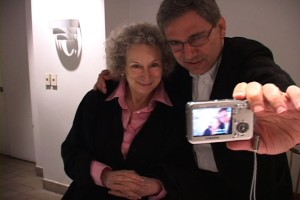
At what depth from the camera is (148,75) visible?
1.22m

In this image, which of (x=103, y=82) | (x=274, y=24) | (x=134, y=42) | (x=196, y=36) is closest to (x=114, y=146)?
(x=103, y=82)

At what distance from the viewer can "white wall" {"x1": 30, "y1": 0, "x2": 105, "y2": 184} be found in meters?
2.49

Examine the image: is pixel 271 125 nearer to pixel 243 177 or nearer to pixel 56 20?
pixel 243 177

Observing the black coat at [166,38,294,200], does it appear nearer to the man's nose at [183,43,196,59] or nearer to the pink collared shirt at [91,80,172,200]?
the man's nose at [183,43,196,59]

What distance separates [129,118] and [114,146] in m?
0.14

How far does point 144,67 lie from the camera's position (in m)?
1.22

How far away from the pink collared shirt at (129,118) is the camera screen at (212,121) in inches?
23.1

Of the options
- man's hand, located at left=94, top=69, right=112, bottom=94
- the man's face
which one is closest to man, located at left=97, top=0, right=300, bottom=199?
the man's face

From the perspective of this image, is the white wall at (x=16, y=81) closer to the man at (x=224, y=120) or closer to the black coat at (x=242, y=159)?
the black coat at (x=242, y=159)

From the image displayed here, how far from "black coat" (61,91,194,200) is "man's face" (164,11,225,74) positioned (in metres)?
0.25

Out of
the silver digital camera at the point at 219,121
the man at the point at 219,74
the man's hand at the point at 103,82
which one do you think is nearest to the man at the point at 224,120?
the silver digital camera at the point at 219,121

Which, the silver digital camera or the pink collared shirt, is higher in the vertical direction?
the silver digital camera

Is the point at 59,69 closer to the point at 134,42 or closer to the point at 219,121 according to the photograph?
the point at 134,42

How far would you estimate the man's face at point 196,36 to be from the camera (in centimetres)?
101
